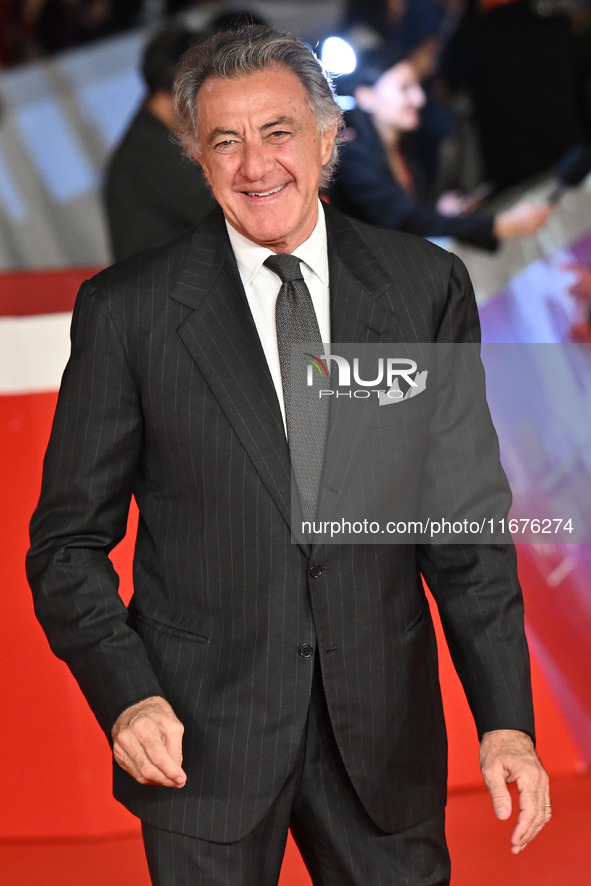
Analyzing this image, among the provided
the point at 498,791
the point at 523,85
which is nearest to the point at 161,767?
the point at 498,791

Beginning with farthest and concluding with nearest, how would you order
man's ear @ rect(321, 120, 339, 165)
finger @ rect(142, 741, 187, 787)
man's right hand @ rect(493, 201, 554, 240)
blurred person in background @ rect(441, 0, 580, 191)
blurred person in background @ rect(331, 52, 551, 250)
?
blurred person in background @ rect(441, 0, 580, 191)
man's right hand @ rect(493, 201, 554, 240)
blurred person in background @ rect(331, 52, 551, 250)
man's ear @ rect(321, 120, 339, 165)
finger @ rect(142, 741, 187, 787)

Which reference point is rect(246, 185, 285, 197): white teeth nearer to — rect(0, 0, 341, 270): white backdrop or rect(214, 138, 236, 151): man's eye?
rect(214, 138, 236, 151): man's eye

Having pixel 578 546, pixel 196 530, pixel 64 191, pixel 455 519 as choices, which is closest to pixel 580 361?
pixel 578 546

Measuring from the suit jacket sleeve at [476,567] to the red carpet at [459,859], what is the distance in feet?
3.02

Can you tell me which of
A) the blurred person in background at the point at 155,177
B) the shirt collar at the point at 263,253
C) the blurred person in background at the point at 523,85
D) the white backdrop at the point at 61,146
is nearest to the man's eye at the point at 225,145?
the shirt collar at the point at 263,253

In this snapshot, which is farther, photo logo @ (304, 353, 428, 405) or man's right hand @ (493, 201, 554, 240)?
man's right hand @ (493, 201, 554, 240)

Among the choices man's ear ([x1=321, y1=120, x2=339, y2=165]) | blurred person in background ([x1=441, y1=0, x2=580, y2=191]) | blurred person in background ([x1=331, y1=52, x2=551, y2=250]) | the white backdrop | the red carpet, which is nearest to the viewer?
man's ear ([x1=321, y1=120, x2=339, y2=165])

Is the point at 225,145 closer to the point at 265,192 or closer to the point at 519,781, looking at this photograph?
the point at 265,192

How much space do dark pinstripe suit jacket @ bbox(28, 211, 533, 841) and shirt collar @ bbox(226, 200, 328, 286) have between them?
20 millimetres

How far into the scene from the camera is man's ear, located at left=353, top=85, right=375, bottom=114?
3238 mm

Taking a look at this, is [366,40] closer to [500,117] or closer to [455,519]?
[500,117]

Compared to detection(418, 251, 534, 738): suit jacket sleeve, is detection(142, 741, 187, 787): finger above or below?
below

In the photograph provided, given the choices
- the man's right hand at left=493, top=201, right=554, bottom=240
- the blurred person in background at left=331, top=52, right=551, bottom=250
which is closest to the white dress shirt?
the blurred person in background at left=331, top=52, right=551, bottom=250

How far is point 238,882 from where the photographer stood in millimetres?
1438
